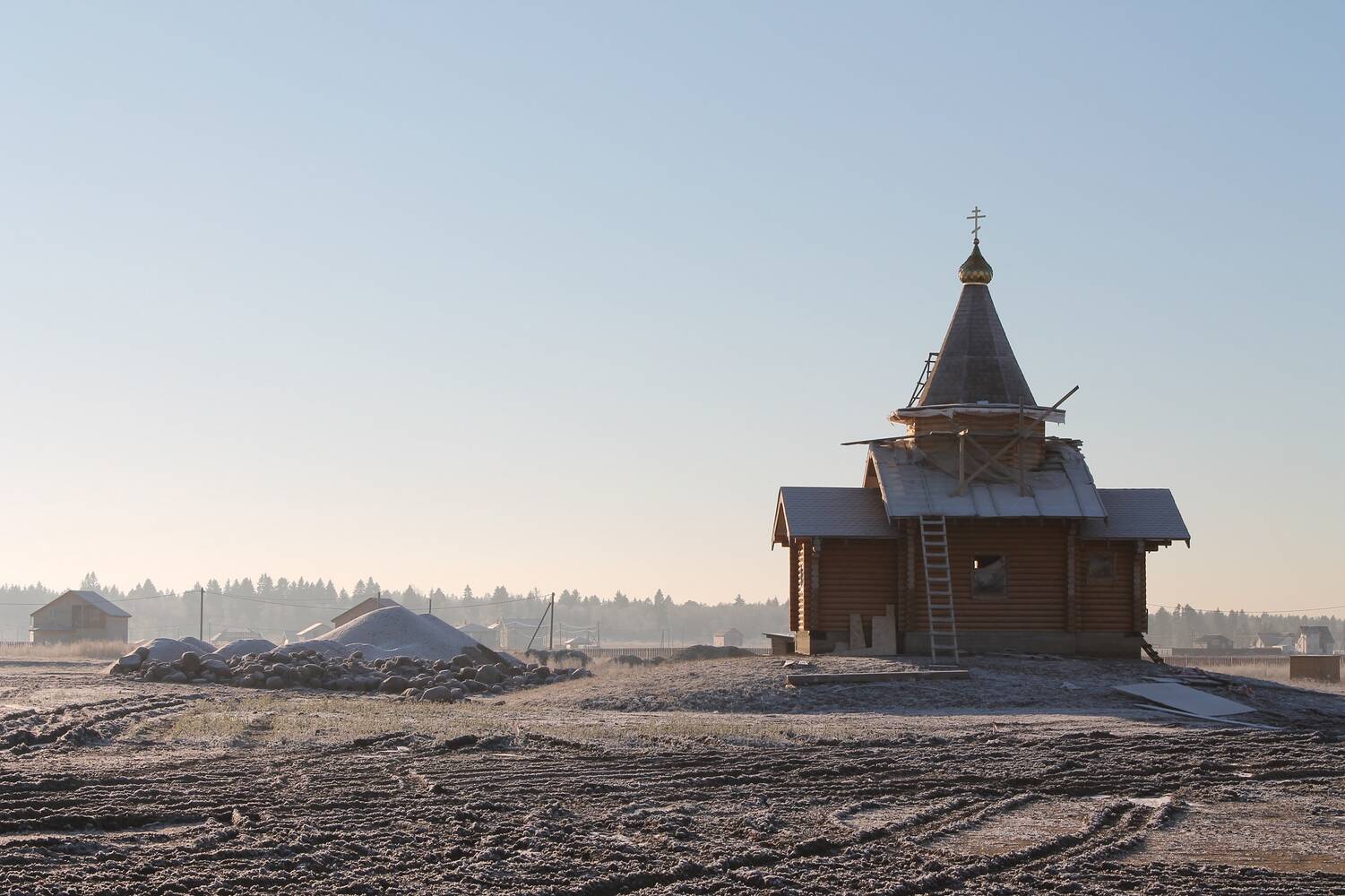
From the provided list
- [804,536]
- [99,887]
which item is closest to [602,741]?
[99,887]

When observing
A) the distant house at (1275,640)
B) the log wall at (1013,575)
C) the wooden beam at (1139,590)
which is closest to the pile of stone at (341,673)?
the log wall at (1013,575)

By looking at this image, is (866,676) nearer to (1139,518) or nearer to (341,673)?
(1139,518)

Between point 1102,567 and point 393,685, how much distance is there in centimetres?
1524

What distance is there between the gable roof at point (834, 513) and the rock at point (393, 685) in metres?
8.85

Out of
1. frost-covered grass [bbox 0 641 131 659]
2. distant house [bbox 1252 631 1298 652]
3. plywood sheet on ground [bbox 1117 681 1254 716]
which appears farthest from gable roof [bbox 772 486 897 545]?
distant house [bbox 1252 631 1298 652]

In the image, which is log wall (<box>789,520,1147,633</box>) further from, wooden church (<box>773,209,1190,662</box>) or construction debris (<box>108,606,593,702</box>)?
construction debris (<box>108,606,593,702</box>)

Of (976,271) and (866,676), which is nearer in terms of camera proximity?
(866,676)

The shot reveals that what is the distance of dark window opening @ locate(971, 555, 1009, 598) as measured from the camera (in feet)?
103

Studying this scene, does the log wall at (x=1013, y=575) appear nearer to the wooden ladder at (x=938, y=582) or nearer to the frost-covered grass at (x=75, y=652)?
the wooden ladder at (x=938, y=582)

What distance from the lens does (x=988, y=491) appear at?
103ft

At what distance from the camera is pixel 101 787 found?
13.8 m

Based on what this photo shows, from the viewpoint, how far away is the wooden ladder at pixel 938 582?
99.4 ft

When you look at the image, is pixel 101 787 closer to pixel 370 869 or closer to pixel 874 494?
pixel 370 869

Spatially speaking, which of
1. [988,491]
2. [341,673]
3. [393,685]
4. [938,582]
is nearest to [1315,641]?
[988,491]
